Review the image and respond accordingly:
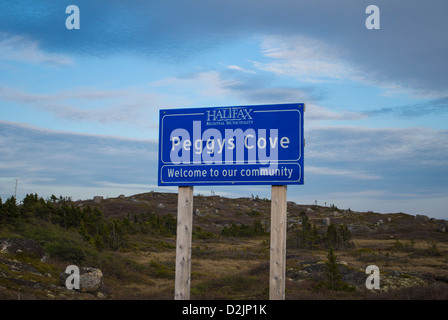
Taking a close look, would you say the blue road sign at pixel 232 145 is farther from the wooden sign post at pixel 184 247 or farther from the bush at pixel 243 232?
the bush at pixel 243 232

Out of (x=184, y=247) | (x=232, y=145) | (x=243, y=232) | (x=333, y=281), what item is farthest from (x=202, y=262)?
(x=243, y=232)

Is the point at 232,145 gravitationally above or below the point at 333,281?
above

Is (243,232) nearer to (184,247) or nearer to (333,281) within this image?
(333,281)

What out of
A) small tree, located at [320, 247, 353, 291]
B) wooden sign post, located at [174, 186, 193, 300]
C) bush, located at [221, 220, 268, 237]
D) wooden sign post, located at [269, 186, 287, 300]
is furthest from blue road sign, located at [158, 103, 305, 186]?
bush, located at [221, 220, 268, 237]

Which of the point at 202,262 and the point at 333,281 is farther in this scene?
the point at 202,262

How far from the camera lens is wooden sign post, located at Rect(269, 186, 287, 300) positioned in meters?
9.44

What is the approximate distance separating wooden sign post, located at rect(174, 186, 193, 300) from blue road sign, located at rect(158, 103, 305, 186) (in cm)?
41

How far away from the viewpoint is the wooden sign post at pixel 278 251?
9.44 meters

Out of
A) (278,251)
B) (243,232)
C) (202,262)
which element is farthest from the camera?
(243,232)

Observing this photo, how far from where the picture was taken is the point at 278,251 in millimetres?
9484

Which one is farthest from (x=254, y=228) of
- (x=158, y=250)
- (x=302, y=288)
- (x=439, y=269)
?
(x=302, y=288)

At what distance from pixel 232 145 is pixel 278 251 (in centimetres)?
267

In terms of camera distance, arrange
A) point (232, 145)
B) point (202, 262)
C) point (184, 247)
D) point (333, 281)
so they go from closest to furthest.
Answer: point (232, 145) < point (184, 247) < point (333, 281) < point (202, 262)

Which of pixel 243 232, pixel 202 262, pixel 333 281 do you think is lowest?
pixel 202 262
